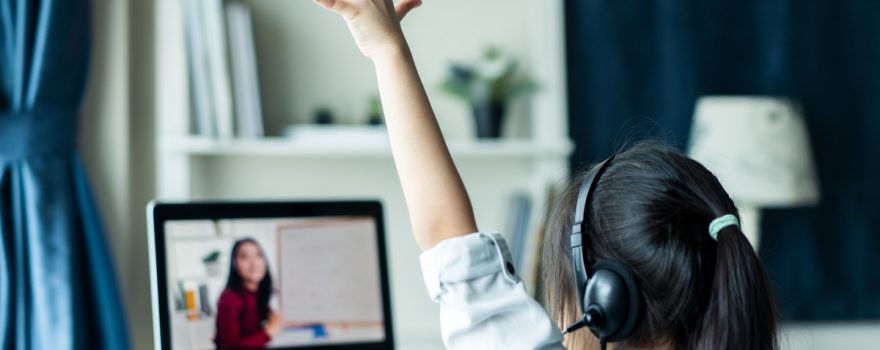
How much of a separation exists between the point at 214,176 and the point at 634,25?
3.64 feet

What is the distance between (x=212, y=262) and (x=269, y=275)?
0.08 metres

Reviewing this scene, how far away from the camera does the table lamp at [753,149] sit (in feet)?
6.81

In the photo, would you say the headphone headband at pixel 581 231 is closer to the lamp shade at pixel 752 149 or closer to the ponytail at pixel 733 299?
the ponytail at pixel 733 299

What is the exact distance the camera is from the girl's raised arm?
0.74 metres

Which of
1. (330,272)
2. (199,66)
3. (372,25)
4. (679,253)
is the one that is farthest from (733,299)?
(199,66)

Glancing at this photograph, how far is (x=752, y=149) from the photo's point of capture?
82.0 inches

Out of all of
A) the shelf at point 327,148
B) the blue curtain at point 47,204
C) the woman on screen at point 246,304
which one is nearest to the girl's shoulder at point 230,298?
the woman on screen at point 246,304

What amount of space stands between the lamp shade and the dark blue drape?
17cm

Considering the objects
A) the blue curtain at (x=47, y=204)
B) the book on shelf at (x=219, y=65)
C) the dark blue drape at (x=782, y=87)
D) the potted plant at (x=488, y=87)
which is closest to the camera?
the blue curtain at (x=47, y=204)

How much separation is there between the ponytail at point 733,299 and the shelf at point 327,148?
1237 mm

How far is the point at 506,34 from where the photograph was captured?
2.22 metres

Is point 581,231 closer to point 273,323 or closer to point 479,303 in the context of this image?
point 479,303

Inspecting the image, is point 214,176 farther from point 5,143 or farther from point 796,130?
point 796,130

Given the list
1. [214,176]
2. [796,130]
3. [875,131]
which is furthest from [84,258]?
[875,131]
